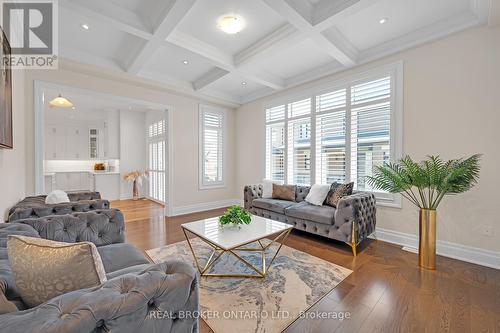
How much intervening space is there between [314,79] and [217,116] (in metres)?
2.70

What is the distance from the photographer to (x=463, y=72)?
9.06 ft

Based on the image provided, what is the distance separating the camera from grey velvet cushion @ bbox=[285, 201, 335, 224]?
10.3ft

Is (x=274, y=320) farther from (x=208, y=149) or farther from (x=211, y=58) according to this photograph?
(x=208, y=149)

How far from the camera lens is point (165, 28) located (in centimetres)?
264

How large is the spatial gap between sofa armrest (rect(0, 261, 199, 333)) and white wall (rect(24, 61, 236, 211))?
3.73 m

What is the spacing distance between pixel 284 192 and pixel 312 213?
1.06 meters

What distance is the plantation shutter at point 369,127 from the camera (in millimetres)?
3412

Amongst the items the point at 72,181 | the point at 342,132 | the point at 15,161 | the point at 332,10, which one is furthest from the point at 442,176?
the point at 72,181

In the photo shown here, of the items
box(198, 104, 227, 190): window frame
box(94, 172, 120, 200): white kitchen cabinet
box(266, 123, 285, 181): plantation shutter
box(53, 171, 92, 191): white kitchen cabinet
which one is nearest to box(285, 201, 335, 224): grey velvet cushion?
box(266, 123, 285, 181): plantation shutter

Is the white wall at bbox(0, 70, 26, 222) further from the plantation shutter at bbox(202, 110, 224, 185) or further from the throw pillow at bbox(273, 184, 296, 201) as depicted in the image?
the throw pillow at bbox(273, 184, 296, 201)

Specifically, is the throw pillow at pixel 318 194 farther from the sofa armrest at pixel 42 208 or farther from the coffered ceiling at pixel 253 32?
the sofa armrest at pixel 42 208

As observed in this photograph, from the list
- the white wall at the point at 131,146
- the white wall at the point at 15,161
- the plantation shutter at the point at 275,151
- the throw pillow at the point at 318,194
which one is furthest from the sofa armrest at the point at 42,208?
the white wall at the point at 131,146

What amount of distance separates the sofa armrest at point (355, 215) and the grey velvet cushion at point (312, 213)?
0.47ft

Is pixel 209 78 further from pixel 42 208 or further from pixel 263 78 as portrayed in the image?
pixel 42 208
